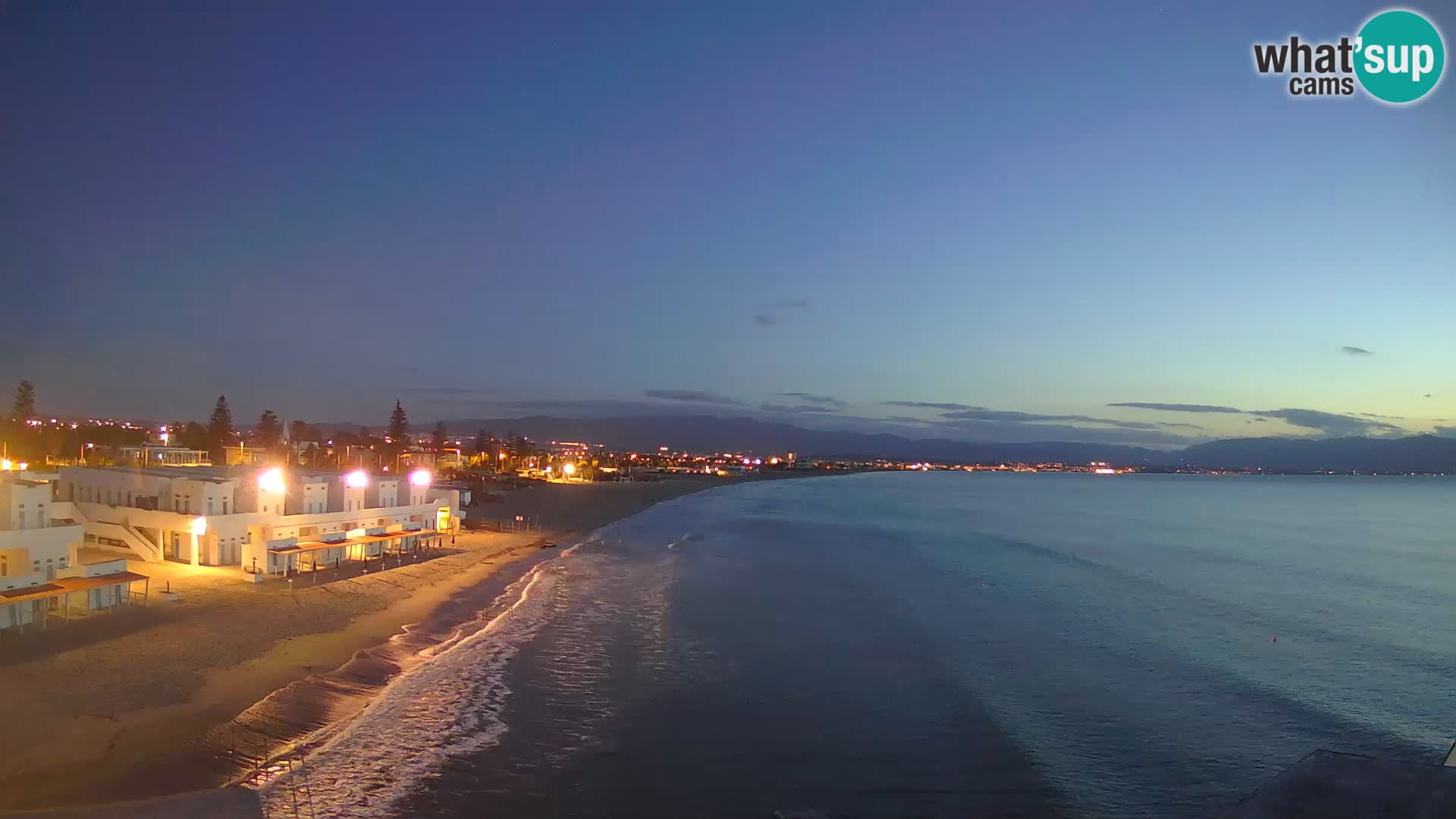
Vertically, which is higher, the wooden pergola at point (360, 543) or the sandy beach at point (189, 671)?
the wooden pergola at point (360, 543)

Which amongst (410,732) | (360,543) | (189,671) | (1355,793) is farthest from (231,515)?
(1355,793)

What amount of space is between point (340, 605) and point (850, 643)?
16968mm

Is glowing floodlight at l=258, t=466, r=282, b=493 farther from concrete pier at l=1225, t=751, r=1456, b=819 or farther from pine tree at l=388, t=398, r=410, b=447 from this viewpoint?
pine tree at l=388, t=398, r=410, b=447

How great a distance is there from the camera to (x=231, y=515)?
31.5m

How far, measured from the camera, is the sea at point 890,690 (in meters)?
14.8

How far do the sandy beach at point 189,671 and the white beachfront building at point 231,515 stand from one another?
131 centimetres

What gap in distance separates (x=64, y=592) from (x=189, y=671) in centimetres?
643

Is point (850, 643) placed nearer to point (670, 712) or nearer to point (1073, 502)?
point (670, 712)

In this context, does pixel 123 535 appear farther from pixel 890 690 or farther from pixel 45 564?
pixel 890 690

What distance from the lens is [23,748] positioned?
14172mm

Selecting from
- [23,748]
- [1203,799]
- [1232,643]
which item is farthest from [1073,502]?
[23,748]

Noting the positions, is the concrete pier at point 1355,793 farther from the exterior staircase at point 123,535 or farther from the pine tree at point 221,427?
the pine tree at point 221,427

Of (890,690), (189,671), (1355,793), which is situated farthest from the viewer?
(890,690)

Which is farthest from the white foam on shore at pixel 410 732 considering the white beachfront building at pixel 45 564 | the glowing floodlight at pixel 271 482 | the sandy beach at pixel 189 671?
the glowing floodlight at pixel 271 482
